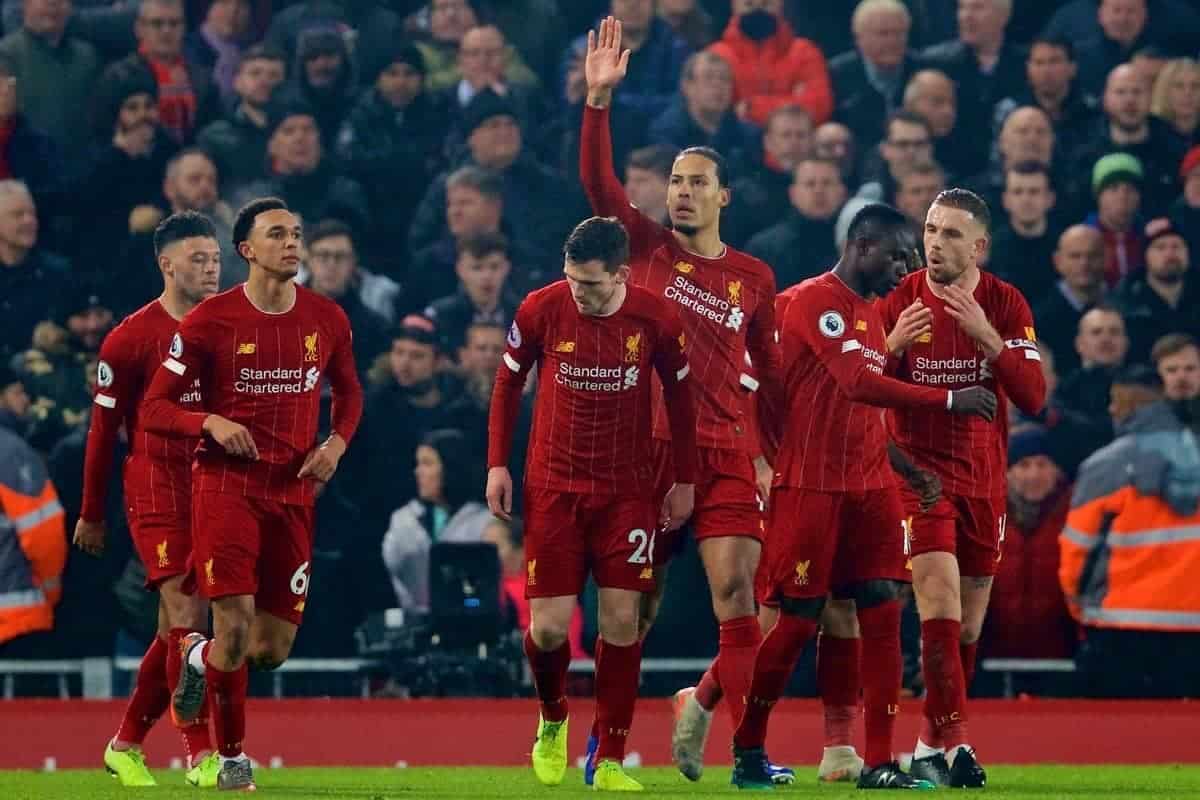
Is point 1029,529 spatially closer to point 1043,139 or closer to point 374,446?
point 1043,139

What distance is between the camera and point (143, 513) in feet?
34.4

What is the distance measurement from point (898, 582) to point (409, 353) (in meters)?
5.96

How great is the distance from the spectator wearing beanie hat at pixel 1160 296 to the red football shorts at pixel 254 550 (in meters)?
7.09

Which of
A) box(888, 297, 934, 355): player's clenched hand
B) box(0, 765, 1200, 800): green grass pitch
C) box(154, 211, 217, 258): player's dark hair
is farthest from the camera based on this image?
box(154, 211, 217, 258): player's dark hair

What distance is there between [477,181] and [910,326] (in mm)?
6881

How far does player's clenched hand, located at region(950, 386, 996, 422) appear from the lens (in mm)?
9492

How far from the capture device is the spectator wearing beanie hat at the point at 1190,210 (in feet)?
51.2

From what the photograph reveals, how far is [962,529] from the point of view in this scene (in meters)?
10.0

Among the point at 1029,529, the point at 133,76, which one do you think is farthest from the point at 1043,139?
the point at 133,76

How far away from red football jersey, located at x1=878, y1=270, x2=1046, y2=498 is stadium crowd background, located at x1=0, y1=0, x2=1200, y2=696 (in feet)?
13.1

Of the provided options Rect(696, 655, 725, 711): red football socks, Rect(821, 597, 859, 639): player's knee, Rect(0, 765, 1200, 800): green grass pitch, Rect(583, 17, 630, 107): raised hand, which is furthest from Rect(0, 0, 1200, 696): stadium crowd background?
Rect(583, 17, 630, 107): raised hand

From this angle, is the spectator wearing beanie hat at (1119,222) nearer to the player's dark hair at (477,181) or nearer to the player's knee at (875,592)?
the player's dark hair at (477,181)

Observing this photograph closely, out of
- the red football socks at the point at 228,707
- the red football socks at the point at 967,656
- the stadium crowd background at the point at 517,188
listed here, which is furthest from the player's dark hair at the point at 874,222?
the stadium crowd background at the point at 517,188

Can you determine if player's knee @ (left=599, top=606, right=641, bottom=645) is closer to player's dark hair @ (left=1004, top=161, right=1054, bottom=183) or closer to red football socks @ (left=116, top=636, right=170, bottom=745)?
red football socks @ (left=116, top=636, right=170, bottom=745)
